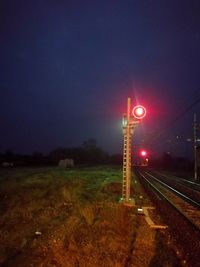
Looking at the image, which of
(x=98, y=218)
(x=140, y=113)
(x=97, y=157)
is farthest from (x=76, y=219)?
(x=97, y=157)

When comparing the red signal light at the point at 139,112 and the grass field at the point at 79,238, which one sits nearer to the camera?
the grass field at the point at 79,238

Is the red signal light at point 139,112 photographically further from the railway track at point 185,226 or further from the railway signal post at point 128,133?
the railway track at point 185,226

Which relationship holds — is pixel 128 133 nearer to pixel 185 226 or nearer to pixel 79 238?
pixel 185 226

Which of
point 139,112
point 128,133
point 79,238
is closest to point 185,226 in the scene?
point 79,238

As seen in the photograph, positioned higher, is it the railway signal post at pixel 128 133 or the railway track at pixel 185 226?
the railway signal post at pixel 128 133

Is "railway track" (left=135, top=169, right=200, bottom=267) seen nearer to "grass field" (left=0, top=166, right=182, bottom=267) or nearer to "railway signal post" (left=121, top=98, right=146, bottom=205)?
"grass field" (left=0, top=166, right=182, bottom=267)

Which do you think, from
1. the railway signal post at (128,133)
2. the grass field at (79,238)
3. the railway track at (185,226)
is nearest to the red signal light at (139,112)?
the railway signal post at (128,133)

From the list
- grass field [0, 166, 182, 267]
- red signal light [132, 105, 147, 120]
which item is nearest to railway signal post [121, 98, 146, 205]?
red signal light [132, 105, 147, 120]

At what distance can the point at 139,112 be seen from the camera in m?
15.3

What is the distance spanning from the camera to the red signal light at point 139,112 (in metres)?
15.2

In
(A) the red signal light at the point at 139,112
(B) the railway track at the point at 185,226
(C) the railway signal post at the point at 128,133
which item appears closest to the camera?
(B) the railway track at the point at 185,226

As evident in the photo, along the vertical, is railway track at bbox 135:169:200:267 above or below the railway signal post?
below

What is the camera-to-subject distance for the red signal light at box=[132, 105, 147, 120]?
15219 millimetres

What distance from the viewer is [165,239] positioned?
Result: 9.90 m
